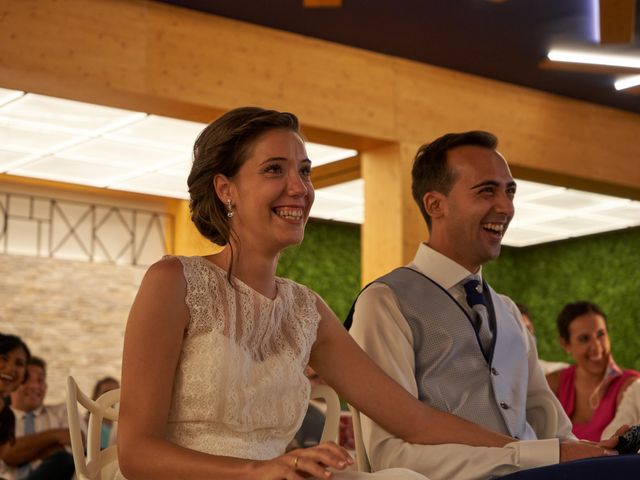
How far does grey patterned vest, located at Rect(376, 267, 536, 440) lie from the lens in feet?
8.69

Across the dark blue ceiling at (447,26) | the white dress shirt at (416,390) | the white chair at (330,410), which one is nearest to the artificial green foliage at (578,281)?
the dark blue ceiling at (447,26)

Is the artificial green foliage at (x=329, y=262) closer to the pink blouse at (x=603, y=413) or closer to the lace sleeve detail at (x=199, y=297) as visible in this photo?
the pink blouse at (x=603, y=413)

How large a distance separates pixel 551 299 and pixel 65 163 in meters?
6.88

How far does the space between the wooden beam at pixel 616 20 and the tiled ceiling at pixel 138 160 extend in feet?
9.51

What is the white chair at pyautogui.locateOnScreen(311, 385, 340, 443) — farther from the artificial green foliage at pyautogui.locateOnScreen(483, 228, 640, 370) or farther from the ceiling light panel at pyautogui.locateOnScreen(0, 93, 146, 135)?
the artificial green foliage at pyautogui.locateOnScreen(483, 228, 640, 370)

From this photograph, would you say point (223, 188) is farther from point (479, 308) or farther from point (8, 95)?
point (8, 95)

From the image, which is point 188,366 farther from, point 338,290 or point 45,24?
point 338,290

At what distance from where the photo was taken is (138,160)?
9703 mm

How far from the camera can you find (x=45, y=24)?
6488 millimetres

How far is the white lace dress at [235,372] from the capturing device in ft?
6.60

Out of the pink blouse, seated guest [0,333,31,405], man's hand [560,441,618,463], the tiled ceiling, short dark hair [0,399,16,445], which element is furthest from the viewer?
the tiled ceiling

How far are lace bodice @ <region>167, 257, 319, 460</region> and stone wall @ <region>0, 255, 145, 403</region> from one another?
29.9 ft

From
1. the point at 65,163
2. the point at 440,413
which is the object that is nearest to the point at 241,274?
the point at 440,413

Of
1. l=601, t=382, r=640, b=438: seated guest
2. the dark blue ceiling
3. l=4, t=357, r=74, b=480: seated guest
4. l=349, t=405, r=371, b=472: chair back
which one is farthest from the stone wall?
l=349, t=405, r=371, b=472: chair back
